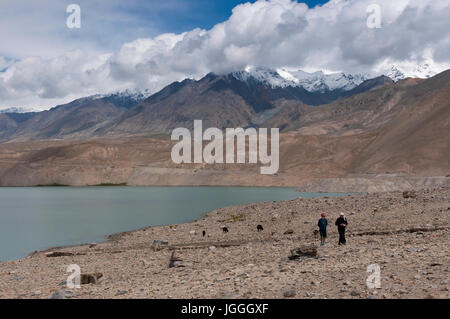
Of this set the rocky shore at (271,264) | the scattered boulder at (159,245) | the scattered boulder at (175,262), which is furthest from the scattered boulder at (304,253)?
the scattered boulder at (159,245)

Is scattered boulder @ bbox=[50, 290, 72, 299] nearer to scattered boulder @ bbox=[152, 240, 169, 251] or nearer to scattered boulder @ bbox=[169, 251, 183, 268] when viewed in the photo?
scattered boulder @ bbox=[169, 251, 183, 268]

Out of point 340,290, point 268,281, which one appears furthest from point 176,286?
point 340,290

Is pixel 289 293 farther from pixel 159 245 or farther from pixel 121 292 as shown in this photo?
pixel 159 245

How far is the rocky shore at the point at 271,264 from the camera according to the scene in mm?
12570

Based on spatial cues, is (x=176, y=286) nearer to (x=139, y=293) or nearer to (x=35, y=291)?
(x=139, y=293)

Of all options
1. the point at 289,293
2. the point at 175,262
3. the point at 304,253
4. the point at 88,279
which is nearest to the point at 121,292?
the point at 88,279

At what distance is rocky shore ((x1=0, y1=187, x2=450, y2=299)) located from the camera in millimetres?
12570

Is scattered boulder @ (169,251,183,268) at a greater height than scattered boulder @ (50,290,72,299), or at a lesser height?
greater

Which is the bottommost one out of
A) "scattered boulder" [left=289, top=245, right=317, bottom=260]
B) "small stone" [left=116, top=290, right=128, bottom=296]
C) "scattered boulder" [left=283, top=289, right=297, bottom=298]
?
"small stone" [left=116, top=290, right=128, bottom=296]

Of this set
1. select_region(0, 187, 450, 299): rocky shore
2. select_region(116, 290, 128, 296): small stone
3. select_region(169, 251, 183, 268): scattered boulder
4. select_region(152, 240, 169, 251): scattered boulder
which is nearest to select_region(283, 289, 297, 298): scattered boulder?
select_region(0, 187, 450, 299): rocky shore

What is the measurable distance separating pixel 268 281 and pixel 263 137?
157 m

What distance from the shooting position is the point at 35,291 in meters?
16.0

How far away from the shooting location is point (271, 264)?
16.9m

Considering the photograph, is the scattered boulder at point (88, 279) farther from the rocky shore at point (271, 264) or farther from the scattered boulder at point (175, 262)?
the scattered boulder at point (175, 262)
